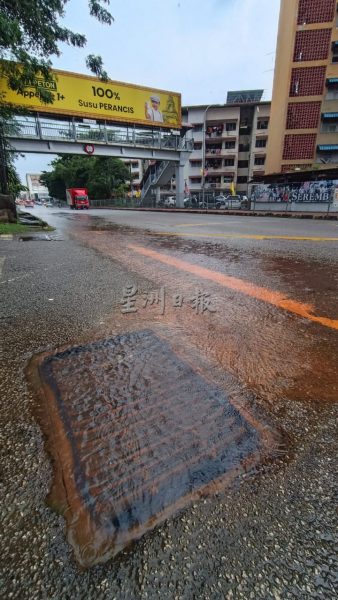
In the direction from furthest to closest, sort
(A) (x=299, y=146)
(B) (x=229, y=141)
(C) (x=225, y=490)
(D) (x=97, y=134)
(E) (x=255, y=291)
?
(B) (x=229, y=141), (A) (x=299, y=146), (D) (x=97, y=134), (E) (x=255, y=291), (C) (x=225, y=490)

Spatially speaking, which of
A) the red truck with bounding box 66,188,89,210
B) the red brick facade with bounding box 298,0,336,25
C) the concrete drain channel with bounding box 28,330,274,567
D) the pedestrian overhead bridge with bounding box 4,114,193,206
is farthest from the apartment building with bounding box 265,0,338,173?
the concrete drain channel with bounding box 28,330,274,567

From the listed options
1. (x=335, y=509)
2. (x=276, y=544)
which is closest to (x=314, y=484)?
(x=335, y=509)

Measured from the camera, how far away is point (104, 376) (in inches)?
56.2

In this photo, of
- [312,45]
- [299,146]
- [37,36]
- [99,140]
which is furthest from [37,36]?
[312,45]

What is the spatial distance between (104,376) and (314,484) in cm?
94

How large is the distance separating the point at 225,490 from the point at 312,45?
37.8 m

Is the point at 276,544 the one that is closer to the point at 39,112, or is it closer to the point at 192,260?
the point at 192,260

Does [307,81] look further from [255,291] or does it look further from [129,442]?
[129,442]

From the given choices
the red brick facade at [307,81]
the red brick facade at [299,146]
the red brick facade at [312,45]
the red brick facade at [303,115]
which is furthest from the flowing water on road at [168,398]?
the red brick facade at [312,45]

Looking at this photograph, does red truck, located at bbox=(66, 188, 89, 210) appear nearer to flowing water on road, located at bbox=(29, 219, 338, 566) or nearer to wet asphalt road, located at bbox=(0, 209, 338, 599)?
wet asphalt road, located at bbox=(0, 209, 338, 599)

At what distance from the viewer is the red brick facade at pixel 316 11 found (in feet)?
85.2

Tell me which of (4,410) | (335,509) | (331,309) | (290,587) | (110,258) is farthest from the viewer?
(110,258)

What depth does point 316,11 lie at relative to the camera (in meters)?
26.4

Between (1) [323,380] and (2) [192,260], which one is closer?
(1) [323,380]
